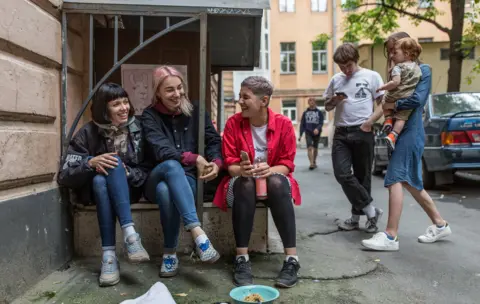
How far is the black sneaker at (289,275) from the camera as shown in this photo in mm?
3051

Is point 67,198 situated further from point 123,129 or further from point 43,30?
point 43,30

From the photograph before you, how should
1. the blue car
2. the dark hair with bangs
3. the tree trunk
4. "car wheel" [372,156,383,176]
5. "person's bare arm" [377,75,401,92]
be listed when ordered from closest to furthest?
the dark hair with bangs
"person's bare arm" [377,75,401,92]
the blue car
"car wheel" [372,156,383,176]
the tree trunk

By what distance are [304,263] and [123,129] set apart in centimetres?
171

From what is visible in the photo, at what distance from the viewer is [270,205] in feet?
10.6

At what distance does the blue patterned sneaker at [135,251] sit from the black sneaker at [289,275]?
88 cm

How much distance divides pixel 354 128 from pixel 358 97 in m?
0.31

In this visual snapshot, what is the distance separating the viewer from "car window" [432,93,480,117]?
762 centimetres

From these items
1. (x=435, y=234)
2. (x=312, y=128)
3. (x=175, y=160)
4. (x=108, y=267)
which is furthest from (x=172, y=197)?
(x=312, y=128)

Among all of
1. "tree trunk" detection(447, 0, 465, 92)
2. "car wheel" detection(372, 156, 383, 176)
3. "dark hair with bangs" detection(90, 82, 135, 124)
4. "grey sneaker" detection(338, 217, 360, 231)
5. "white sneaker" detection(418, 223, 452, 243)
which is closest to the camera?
"dark hair with bangs" detection(90, 82, 135, 124)

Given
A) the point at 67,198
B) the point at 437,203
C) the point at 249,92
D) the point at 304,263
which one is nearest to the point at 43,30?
the point at 67,198

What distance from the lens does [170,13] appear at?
3.57m

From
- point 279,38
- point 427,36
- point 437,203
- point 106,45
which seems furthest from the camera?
point 279,38

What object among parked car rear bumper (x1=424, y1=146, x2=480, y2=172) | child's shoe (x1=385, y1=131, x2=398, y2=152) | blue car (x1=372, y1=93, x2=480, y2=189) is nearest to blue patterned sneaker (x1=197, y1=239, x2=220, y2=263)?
child's shoe (x1=385, y1=131, x2=398, y2=152)

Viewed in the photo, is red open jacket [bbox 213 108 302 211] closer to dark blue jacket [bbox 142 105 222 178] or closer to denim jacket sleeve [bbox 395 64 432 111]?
dark blue jacket [bbox 142 105 222 178]
